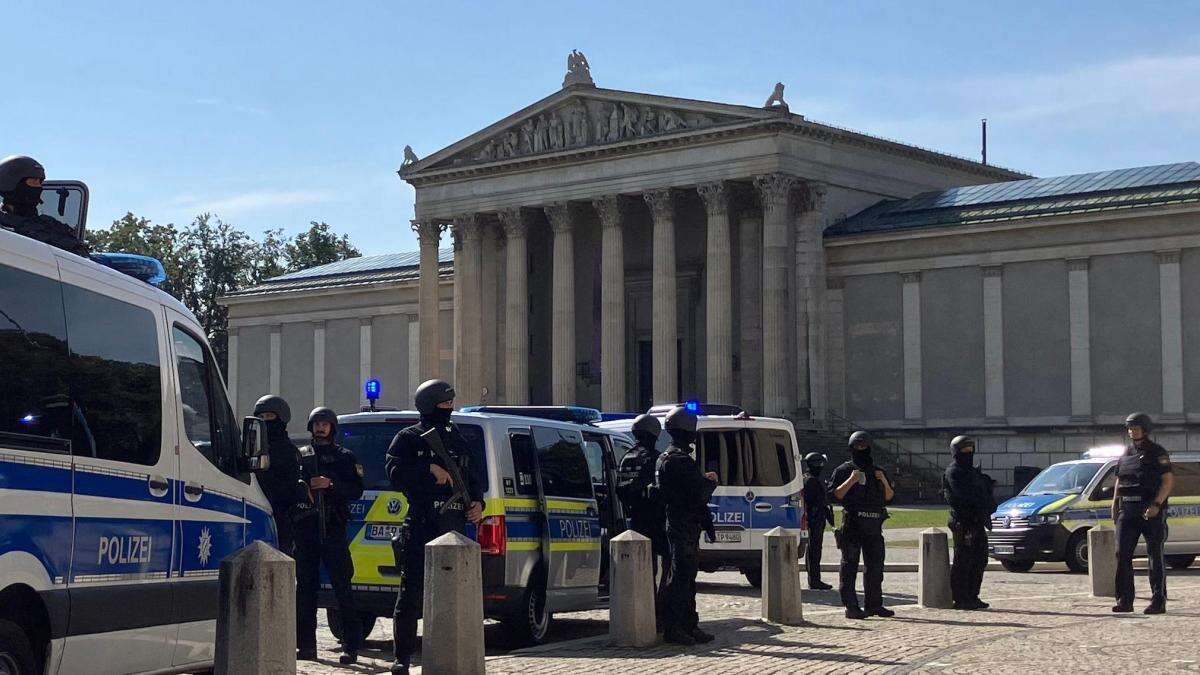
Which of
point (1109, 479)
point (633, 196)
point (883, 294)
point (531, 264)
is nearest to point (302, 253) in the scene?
point (531, 264)

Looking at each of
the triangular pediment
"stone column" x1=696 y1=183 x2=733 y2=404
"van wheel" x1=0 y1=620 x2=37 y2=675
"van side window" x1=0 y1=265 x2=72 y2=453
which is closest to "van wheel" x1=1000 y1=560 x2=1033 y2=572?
"van side window" x1=0 y1=265 x2=72 y2=453

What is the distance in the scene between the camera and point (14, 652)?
25.9 feet

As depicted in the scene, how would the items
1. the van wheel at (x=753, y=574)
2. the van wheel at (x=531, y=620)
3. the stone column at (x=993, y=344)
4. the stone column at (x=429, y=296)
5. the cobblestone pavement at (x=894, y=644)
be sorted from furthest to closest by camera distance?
the stone column at (x=429, y=296) → the stone column at (x=993, y=344) → the van wheel at (x=753, y=574) → the van wheel at (x=531, y=620) → the cobblestone pavement at (x=894, y=644)

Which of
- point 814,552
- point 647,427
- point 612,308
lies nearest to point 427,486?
point 647,427

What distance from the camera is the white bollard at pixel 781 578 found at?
16.5 meters

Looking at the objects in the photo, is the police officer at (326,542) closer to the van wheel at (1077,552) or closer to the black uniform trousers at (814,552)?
the black uniform trousers at (814,552)

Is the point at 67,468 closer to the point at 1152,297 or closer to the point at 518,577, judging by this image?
the point at 518,577

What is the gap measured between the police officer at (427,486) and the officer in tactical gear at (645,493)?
2.86 metres

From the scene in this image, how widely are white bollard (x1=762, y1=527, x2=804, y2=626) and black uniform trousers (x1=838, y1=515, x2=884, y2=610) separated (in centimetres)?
102

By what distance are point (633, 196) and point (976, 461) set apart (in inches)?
574

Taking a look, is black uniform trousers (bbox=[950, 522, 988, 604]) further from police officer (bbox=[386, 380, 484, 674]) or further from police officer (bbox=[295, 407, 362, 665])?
police officer (bbox=[386, 380, 484, 674])

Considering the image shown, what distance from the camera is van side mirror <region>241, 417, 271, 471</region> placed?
1054 cm

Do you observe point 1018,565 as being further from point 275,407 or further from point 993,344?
point 993,344

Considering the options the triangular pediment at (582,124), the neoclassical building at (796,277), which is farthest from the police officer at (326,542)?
the triangular pediment at (582,124)
